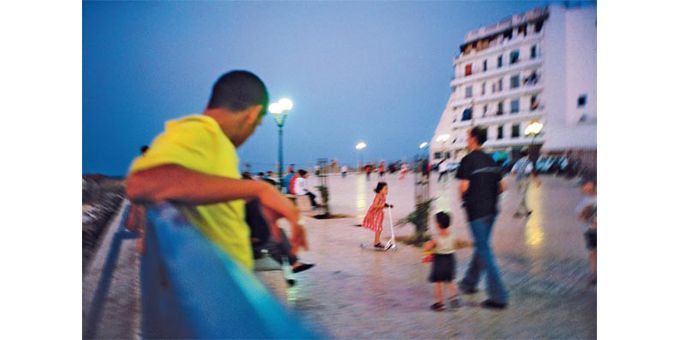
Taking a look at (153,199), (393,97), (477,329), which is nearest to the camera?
(153,199)

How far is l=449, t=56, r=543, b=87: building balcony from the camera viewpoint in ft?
10.1

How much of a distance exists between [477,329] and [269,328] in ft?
4.75

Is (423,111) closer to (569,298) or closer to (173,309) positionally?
(569,298)

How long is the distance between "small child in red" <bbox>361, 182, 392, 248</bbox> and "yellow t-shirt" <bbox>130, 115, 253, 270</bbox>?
901 millimetres

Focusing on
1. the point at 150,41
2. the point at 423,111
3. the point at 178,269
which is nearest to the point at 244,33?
the point at 150,41

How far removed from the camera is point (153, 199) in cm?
266

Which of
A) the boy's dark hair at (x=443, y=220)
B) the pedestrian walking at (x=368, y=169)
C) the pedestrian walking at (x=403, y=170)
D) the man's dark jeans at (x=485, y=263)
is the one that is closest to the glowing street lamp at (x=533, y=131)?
the man's dark jeans at (x=485, y=263)

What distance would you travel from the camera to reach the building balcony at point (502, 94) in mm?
3059


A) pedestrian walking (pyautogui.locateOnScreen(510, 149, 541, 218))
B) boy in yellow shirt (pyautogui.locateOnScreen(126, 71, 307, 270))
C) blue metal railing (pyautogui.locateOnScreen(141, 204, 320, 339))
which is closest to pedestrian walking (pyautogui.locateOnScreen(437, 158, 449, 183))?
pedestrian walking (pyautogui.locateOnScreen(510, 149, 541, 218))

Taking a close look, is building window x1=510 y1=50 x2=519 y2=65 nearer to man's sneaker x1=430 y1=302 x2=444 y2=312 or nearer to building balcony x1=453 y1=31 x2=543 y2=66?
building balcony x1=453 y1=31 x2=543 y2=66

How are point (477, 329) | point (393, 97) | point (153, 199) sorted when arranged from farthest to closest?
point (393, 97) → point (477, 329) → point (153, 199)

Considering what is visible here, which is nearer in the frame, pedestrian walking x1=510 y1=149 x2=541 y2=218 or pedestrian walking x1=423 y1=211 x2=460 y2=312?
pedestrian walking x1=423 y1=211 x2=460 y2=312

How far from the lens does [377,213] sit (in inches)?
119
